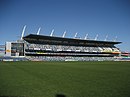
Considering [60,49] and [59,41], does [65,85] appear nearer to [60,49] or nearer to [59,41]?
[60,49]

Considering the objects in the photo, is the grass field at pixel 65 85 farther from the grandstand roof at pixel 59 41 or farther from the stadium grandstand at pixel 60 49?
the grandstand roof at pixel 59 41

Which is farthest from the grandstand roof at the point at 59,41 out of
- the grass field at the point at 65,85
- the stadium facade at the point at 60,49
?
the grass field at the point at 65,85

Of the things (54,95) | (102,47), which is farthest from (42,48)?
(54,95)

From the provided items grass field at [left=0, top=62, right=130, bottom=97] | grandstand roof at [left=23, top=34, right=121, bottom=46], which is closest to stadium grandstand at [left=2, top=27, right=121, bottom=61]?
grandstand roof at [left=23, top=34, right=121, bottom=46]

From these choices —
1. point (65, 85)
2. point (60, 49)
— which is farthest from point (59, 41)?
point (65, 85)

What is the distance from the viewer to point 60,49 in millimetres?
82312

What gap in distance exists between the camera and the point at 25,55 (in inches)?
2950

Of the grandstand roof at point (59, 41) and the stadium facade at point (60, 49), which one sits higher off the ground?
the grandstand roof at point (59, 41)

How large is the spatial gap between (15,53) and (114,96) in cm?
6435

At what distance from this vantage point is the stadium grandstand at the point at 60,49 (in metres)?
71.7

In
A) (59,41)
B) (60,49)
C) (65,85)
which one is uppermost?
(59,41)

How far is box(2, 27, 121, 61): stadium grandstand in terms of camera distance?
71688 mm

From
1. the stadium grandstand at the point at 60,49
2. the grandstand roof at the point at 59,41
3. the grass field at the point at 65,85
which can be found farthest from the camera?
the grandstand roof at the point at 59,41

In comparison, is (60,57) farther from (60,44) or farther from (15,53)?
(15,53)
